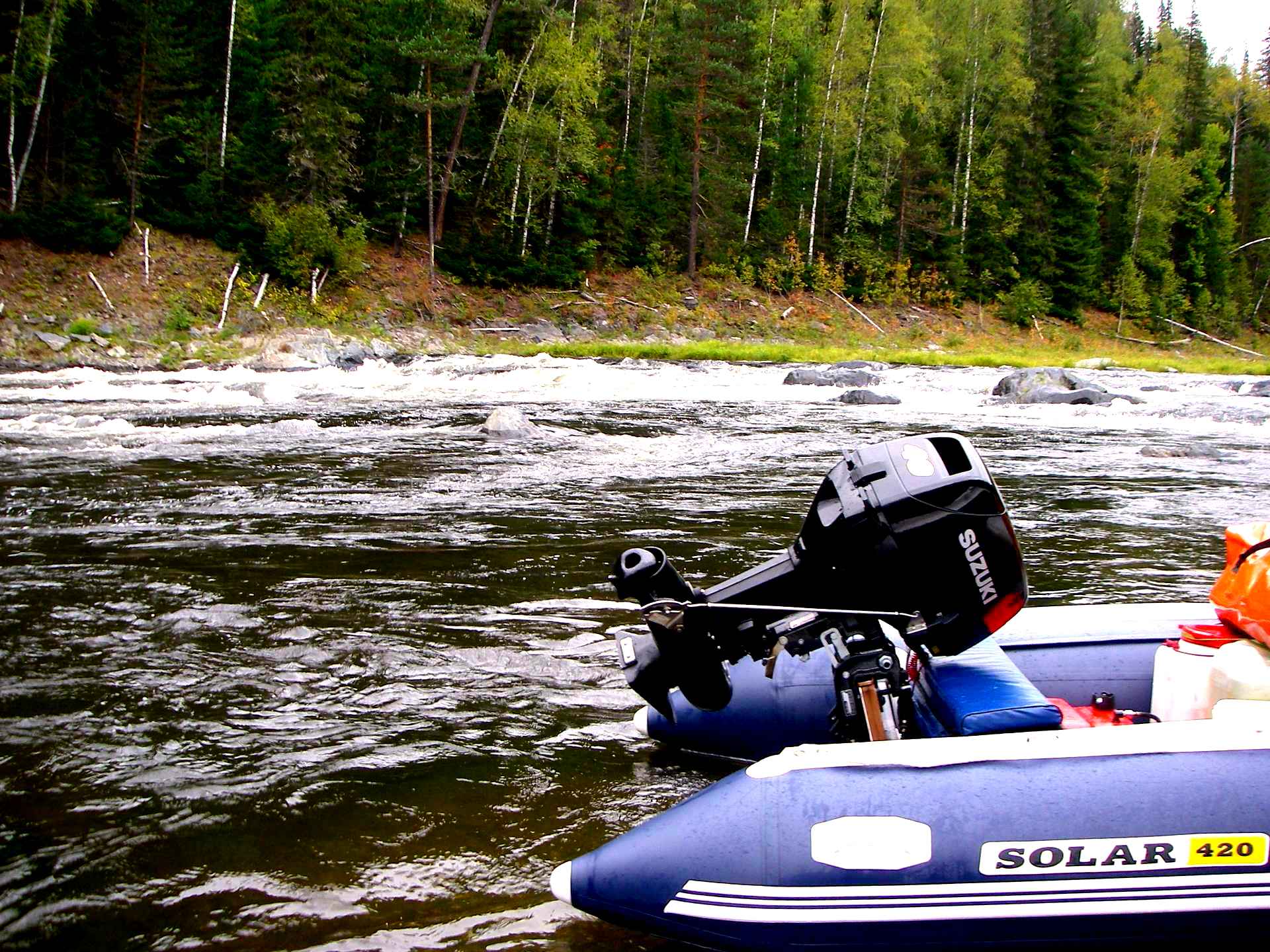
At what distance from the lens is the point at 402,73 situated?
29.9m

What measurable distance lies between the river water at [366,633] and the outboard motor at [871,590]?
0.83m

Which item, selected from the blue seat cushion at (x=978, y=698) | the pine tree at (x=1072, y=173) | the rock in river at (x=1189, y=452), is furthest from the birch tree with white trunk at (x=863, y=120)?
the blue seat cushion at (x=978, y=698)

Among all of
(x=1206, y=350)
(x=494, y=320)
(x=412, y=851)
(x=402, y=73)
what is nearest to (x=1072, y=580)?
(x=412, y=851)

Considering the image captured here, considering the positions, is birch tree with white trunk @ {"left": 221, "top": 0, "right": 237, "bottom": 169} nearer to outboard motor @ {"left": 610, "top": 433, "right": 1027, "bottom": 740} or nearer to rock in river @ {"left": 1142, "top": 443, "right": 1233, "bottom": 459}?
rock in river @ {"left": 1142, "top": 443, "right": 1233, "bottom": 459}

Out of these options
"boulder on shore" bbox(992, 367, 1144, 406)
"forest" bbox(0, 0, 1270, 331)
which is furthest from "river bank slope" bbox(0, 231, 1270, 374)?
"boulder on shore" bbox(992, 367, 1144, 406)

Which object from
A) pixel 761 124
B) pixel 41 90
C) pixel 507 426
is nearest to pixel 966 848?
pixel 507 426

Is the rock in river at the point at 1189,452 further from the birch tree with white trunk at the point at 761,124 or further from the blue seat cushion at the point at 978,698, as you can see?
the birch tree with white trunk at the point at 761,124

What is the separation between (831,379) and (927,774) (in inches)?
671

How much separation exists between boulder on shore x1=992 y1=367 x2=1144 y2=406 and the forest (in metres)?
16.5

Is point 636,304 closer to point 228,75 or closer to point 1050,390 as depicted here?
point 228,75

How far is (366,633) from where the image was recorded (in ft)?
16.2

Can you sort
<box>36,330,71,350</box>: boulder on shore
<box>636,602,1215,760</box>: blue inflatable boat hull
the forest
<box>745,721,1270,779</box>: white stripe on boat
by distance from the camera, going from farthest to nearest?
the forest
<box>36,330,71,350</box>: boulder on shore
<box>636,602,1215,760</box>: blue inflatable boat hull
<box>745,721,1270,779</box>: white stripe on boat

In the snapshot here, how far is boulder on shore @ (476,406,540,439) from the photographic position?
11.6 metres

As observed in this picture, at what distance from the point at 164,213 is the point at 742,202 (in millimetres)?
20291
